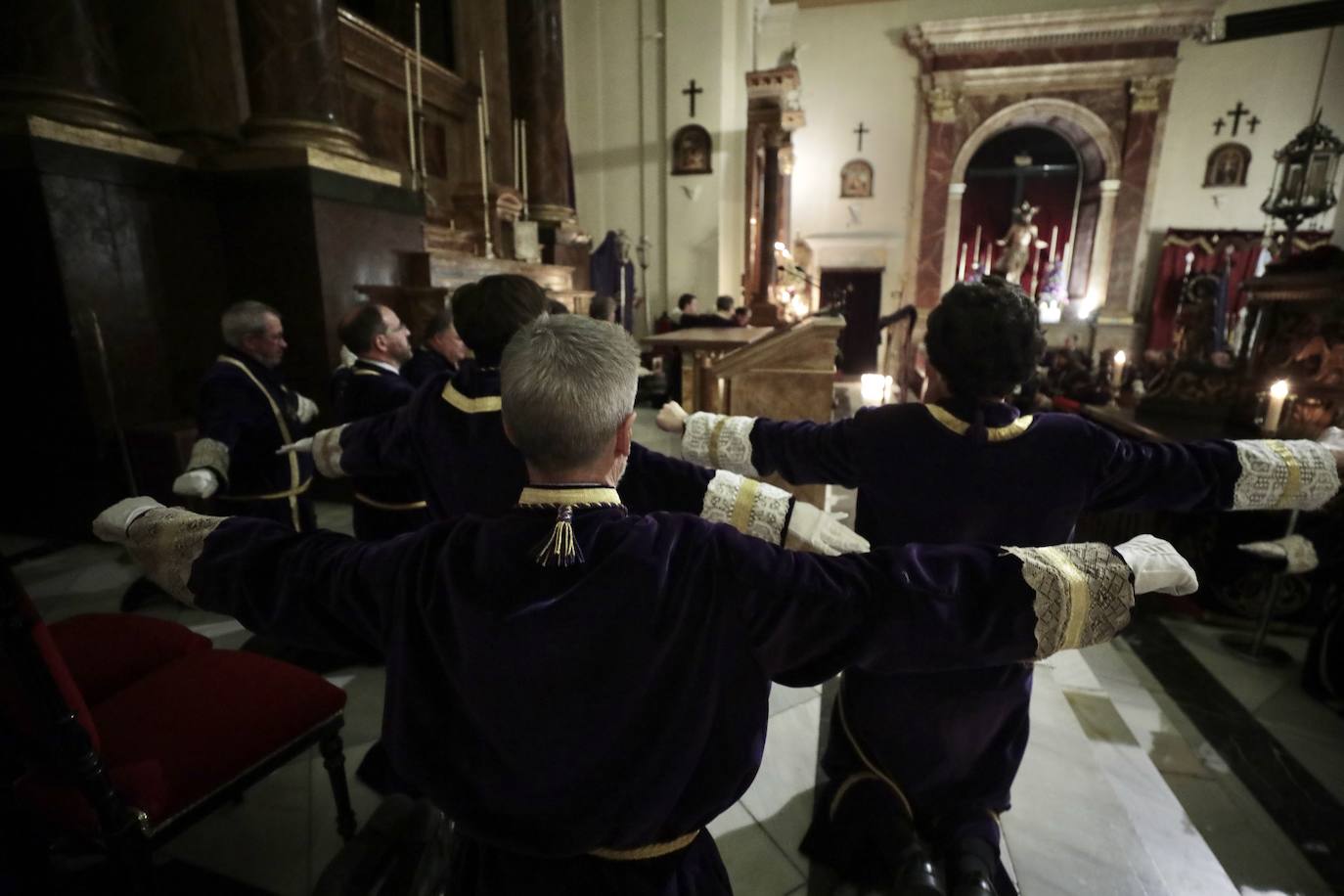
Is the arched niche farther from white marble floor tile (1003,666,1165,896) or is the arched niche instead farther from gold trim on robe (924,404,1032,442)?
gold trim on robe (924,404,1032,442)

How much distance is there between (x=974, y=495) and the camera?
155 cm

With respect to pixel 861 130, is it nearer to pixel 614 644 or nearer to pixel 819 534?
pixel 819 534

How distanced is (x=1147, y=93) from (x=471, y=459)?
16.1 meters

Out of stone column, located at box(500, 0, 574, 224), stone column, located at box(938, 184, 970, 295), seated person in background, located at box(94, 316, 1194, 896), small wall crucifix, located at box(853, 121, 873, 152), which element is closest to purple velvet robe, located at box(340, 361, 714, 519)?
seated person in background, located at box(94, 316, 1194, 896)

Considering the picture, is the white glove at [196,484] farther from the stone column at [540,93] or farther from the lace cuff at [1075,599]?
the stone column at [540,93]

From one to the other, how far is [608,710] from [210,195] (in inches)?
206

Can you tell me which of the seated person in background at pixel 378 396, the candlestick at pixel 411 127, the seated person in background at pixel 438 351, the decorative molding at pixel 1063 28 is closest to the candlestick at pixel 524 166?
the candlestick at pixel 411 127

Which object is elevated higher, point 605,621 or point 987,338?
point 987,338

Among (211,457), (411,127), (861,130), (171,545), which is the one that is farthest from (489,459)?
(861,130)

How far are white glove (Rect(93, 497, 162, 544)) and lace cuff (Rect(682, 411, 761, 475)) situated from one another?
1355mm

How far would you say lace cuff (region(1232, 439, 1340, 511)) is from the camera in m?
1.55

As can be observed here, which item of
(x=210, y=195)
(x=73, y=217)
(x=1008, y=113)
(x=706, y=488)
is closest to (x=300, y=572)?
(x=706, y=488)

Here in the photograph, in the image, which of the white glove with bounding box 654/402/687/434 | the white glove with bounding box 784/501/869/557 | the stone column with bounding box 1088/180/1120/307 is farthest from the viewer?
the stone column with bounding box 1088/180/1120/307

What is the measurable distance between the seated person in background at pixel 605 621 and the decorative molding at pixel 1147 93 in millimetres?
15805
